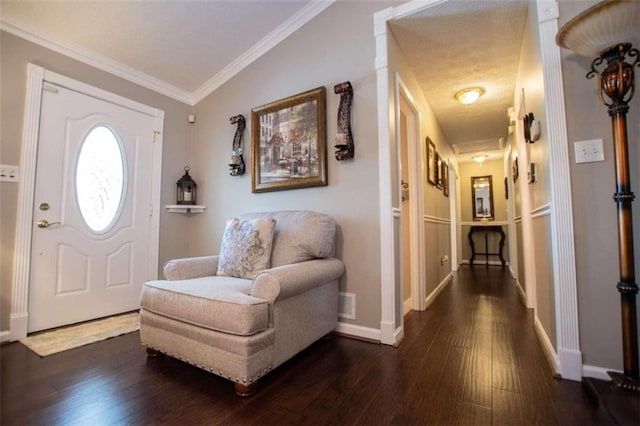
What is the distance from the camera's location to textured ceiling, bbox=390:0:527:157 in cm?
213

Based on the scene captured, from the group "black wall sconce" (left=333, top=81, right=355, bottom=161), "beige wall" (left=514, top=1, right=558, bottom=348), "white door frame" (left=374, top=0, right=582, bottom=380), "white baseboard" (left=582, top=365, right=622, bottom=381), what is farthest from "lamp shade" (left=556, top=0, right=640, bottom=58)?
"white baseboard" (left=582, top=365, right=622, bottom=381)

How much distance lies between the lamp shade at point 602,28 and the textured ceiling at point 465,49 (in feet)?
3.08

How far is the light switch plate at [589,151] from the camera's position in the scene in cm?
148

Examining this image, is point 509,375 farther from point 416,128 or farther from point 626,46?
point 416,128

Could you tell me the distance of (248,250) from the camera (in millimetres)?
2047

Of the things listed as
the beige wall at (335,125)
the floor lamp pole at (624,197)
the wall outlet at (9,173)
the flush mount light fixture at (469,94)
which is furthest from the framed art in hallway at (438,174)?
the wall outlet at (9,173)

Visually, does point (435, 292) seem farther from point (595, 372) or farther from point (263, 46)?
point (263, 46)

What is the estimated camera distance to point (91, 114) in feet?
8.84

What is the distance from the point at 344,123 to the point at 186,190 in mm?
2097

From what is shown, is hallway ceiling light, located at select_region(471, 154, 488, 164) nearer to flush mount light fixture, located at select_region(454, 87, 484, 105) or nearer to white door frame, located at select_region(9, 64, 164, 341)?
flush mount light fixture, located at select_region(454, 87, 484, 105)

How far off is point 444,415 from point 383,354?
25.9 inches

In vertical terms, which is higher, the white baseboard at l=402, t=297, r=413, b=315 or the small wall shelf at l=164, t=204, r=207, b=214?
the small wall shelf at l=164, t=204, r=207, b=214

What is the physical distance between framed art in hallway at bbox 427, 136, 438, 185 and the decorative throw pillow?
2.15 meters

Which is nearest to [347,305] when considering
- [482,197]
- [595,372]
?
[595,372]
